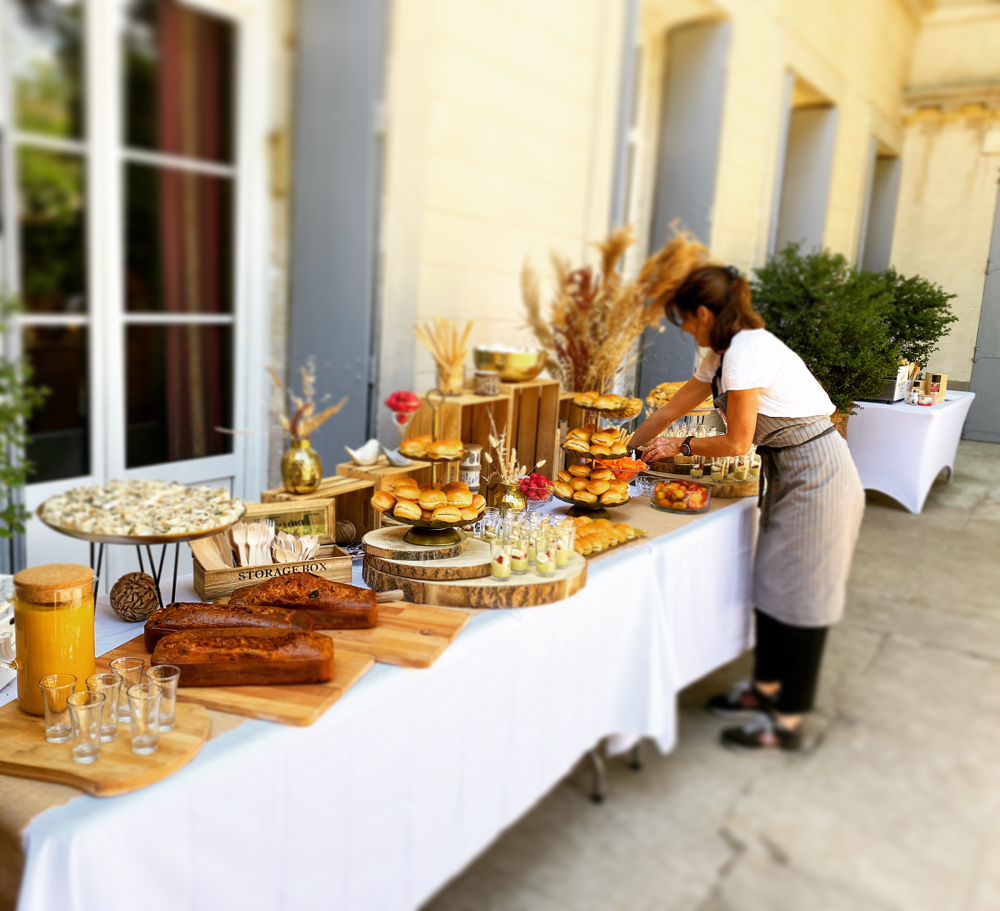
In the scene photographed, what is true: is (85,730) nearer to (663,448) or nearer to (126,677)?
(126,677)

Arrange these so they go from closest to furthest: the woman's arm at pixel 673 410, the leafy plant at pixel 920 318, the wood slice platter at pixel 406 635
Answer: the wood slice platter at pixel 406 635, the leafy plant at pixel 920 318, the woman's arm at pixel 673 410

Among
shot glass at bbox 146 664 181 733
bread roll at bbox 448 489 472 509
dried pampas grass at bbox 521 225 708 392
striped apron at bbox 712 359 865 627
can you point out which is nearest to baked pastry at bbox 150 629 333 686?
shot glass at bbox 146 664 181 733

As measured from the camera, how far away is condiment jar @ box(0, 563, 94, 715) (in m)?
1.11

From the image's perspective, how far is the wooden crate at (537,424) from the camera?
252cm

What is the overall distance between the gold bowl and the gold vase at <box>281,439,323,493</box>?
0.78 meters

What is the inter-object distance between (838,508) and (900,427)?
180 mm

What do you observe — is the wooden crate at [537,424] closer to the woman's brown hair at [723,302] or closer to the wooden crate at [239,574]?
the woman's brown hair at [723,302]

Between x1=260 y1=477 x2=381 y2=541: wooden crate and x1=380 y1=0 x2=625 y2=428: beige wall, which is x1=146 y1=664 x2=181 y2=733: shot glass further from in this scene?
x1=380 y1=0 x2=625 y2=428: beige wall

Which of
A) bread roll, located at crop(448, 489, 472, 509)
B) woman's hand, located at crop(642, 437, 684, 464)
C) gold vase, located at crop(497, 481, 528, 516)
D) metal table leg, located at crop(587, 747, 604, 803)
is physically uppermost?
woman's hand, located at crop(642, 437, 684, 464)

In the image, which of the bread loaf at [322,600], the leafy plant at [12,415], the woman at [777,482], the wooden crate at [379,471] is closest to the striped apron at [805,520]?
the woman at [777,482]

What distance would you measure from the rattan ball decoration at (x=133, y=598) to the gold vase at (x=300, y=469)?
15.8 inches

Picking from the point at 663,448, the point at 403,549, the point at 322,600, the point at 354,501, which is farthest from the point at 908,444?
the point at 354,501

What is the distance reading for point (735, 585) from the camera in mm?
1687

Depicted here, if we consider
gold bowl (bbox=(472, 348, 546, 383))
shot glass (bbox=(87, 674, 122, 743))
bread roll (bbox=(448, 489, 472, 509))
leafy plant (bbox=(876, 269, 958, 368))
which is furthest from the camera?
gold bowl (bbox=(472, 348, 546, 383))
